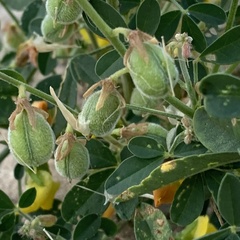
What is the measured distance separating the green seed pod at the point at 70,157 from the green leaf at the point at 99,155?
4.7 inches

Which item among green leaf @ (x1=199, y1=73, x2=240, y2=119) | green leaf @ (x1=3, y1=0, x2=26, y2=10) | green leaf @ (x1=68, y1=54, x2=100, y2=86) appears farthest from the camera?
green leaf @ (x1=3, y1=0, x2=26, y2=10)

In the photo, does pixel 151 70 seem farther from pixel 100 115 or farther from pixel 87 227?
pixel 87 227

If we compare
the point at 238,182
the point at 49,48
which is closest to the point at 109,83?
the point at 238,182

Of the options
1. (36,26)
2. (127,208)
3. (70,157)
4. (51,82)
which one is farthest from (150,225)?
(36,26)

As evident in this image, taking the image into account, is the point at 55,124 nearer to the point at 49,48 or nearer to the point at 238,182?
the point at 49,48

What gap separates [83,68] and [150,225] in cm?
31

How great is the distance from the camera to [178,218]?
74 centimetres

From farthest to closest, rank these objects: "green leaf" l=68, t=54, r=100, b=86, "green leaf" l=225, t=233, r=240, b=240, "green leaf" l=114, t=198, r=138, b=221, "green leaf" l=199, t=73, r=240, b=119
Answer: "green leaf" l=68, t=54, r=100, b=86 → "green leaf" l=114, t=198, r=138, b=221 → "green leaf" l=225, t=233, r=240, b=240 → "green leaf" l=199, t=73, r=240, b=119

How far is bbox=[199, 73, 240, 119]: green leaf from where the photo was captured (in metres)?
0.56

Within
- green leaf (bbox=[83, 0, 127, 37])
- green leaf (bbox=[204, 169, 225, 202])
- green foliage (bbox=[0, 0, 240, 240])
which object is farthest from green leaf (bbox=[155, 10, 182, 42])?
green leaf (bbox=[204, 169, 225, 202])

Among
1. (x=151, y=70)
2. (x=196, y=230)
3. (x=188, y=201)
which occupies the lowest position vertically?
(x=196, y=230)

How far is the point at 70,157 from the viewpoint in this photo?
69 cm

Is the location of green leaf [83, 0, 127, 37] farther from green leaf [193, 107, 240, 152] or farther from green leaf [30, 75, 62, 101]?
green leaf [30, 75, 62, 101]

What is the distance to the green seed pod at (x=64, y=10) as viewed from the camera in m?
0.69
